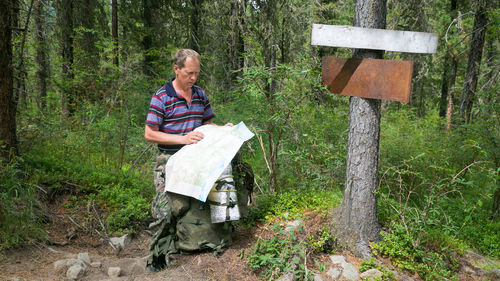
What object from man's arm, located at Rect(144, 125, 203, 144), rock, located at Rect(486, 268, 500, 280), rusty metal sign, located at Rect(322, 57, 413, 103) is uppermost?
rusty metal sign, located at Rect(322, 57, 413, 103)

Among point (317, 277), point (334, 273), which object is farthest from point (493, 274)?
point (317, 277)

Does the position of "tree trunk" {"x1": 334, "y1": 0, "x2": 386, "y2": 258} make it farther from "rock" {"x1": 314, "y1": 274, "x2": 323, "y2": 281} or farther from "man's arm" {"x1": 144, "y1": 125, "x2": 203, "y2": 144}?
"man's arm" {"x1": 144, "y1": 125, "x2": 203, "y2": 144}

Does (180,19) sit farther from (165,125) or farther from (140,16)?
(165,125)

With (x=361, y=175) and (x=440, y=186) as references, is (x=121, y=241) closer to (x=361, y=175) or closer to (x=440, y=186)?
(x=361, y=175)

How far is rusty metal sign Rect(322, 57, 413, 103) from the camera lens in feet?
8.96

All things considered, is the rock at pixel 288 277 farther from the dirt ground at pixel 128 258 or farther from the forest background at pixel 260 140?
the forest background at pixel 260 140

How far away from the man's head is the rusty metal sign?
1.33m

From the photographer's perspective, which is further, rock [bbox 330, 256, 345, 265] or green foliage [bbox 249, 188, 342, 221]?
green foliage [bbox 249, 188, 342, 221]

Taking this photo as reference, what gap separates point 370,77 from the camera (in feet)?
9.37

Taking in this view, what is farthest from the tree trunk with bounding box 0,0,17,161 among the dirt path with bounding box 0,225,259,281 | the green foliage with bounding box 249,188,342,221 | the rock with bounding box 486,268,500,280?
the rock with bounding box 486,268,500,280

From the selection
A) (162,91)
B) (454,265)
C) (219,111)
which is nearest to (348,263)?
(454,265)

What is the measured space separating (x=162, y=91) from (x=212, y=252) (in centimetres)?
173

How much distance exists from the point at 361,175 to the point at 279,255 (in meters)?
1.13

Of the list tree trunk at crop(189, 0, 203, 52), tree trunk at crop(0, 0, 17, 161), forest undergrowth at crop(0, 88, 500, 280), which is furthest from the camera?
tree trunk at crop(189, 0, 203, 52)
